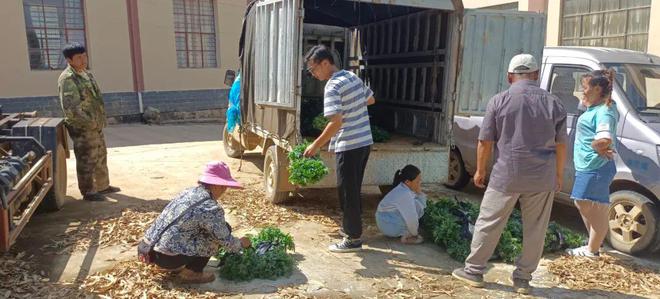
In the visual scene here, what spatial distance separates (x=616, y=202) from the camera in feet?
16.1

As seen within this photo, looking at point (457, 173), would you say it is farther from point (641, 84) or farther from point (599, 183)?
point (599, 183)

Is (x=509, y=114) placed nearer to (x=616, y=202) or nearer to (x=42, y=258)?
(x=616, y=202)

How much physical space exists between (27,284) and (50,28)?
10.9 metres

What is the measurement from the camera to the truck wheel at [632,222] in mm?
4660

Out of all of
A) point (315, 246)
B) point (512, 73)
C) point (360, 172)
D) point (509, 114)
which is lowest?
point (315, 246)

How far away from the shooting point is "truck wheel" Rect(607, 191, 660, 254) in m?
4.66

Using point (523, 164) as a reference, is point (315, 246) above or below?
below

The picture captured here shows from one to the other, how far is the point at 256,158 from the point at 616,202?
601 cm

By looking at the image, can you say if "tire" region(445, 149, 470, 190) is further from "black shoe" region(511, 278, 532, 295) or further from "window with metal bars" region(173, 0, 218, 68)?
"window with metal bars" region(173, 0, 218, 68)

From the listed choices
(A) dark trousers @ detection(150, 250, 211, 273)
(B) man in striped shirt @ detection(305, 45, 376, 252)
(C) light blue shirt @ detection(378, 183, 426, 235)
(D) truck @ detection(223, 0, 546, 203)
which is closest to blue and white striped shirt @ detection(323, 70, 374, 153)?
(B) man in striped shirt @ detection(305, 45, 376, 252)

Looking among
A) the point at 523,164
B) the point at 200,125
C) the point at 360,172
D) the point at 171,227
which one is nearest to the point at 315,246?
the point at 360,172

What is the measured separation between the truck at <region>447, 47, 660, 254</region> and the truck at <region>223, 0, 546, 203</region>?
386mm

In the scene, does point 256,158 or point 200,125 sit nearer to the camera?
point 256,158

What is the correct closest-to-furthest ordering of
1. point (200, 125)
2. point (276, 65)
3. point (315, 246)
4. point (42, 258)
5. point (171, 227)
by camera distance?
point (171, 227), point (42, 258), point (315, 246), point (276, 65), point (200, 125)
